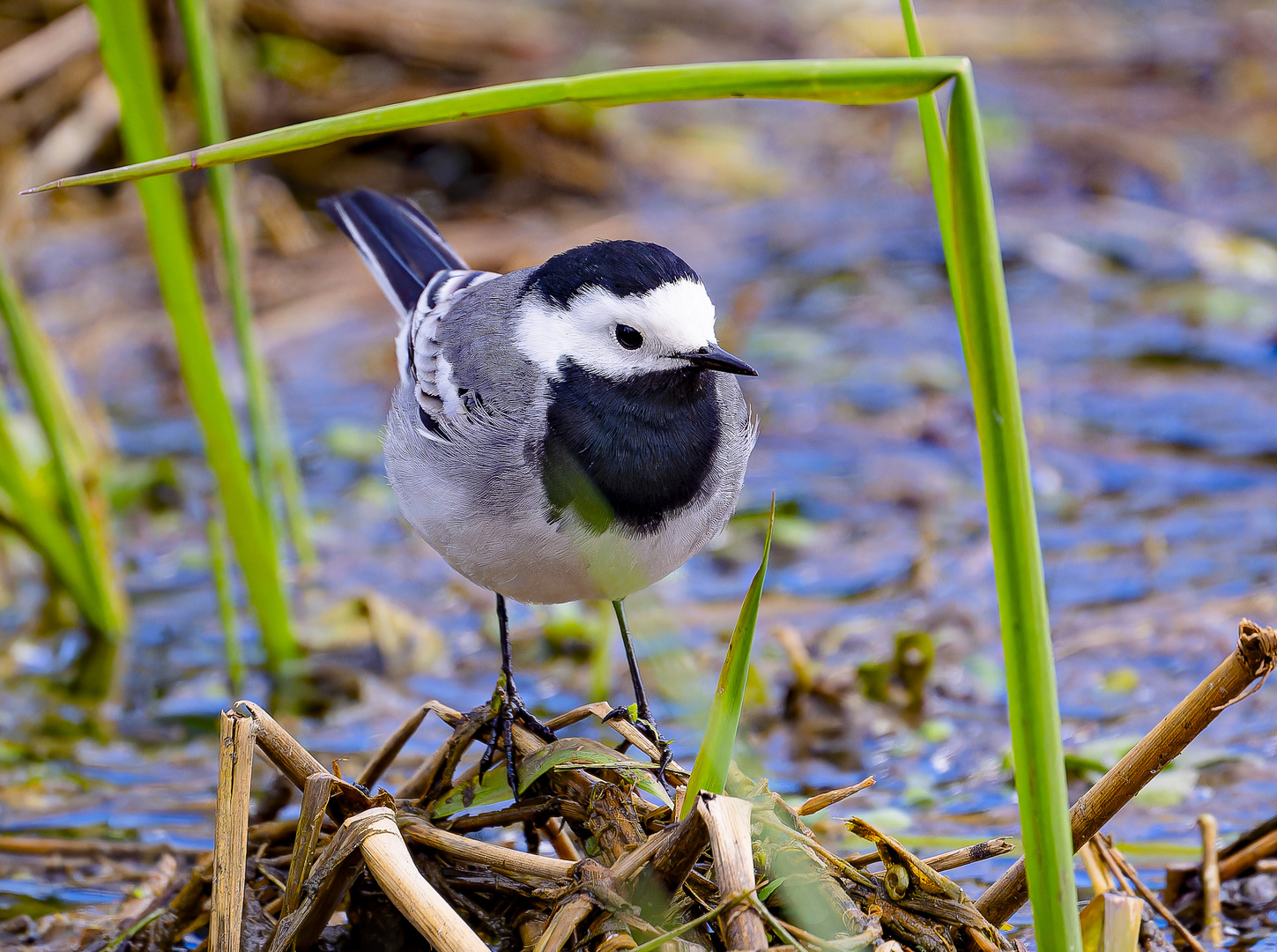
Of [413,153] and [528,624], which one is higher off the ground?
[413,153]

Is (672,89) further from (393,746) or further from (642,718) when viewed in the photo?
(642,718)

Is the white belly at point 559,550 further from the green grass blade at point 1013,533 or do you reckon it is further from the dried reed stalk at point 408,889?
the green grass blade at point 1013,533

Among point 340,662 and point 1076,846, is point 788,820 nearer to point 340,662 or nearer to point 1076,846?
point 1076,846

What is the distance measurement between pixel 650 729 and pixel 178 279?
197 cm

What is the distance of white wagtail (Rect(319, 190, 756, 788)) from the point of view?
2.96 meters

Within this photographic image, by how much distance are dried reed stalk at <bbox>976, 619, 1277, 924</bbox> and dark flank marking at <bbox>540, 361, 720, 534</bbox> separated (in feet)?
3.35

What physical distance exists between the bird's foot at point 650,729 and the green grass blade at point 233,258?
1.90m

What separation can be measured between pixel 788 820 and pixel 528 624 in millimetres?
2812

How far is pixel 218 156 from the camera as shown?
1753 millimetres

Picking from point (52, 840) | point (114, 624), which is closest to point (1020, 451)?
point (52, 840)

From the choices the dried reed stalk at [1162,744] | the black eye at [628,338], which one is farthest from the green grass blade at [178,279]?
the dried reed stalk at [1162,744]

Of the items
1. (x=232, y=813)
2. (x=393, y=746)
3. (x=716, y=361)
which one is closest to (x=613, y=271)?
(x=716, y=361)

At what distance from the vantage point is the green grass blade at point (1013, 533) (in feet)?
5.49

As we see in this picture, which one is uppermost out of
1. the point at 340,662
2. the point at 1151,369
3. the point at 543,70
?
the point at 543,70
